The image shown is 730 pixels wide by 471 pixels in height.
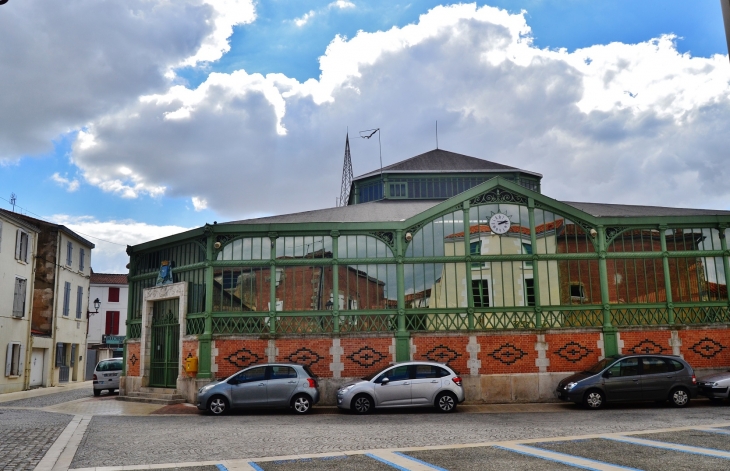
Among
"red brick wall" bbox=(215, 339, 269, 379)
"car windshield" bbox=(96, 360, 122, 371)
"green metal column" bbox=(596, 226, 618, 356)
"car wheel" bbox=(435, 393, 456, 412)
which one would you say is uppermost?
"green metal column" bbox=(596, 226, 618, 356)

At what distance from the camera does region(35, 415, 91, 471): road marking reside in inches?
376

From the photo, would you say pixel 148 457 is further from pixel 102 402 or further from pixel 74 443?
pixel 102 402

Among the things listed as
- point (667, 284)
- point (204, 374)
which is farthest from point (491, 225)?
point (204, 374)

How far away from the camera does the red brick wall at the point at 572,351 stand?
2053 cm

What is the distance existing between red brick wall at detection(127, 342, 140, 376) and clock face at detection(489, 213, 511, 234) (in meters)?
13.4

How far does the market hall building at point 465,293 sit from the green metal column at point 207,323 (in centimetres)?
5

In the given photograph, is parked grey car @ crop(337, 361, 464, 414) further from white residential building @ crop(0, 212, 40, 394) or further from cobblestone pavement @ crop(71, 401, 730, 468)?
white residential building @ crop(0, 212, 40, 394)

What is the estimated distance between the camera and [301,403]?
685 inches

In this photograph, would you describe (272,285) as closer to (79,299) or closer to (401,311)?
(401,311)

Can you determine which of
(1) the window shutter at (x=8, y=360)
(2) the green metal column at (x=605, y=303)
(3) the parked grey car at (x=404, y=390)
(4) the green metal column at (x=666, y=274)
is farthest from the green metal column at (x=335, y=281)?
(1) the window shutter at (x=8, y=360)

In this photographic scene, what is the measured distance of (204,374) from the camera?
20.1 metres

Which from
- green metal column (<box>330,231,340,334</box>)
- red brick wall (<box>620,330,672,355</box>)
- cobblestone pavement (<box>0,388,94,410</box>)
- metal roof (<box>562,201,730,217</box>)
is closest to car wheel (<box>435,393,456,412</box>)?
green metal column (<box>330,231,340,334</box>)

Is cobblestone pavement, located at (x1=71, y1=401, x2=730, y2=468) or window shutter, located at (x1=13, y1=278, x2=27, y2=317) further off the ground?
window shutter, located at (x1=13, y1=278, x2=27, y2=317)

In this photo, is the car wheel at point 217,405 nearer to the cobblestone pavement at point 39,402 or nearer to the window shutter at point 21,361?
the cobblestone pavement at point 39,402
